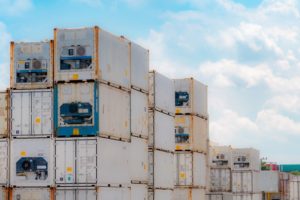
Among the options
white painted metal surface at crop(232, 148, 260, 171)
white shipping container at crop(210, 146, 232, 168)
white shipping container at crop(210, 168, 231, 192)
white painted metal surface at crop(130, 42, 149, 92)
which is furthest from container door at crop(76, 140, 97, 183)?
white painted metal surface at crop(232, 148, 260, 171)

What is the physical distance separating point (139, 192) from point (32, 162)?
489cm

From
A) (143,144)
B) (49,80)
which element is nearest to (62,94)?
(49,80)

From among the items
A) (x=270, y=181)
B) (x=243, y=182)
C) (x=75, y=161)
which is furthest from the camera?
(x=270, y=181)

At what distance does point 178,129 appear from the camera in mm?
36125

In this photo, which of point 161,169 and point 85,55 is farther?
point 161,169

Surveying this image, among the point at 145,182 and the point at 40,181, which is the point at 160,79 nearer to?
the point at 145,182

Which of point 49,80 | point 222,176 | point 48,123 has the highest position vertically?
point 49,80

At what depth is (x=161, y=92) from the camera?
31.4 m

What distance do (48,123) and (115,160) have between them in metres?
2.84

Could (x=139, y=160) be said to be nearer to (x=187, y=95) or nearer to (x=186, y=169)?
(x=186, y=169)

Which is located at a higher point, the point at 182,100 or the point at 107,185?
the point at 182,100

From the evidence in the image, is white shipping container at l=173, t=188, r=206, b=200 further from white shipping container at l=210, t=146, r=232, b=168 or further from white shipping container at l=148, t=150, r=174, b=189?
white shipping container at l=210, t=146, r=232, b=168

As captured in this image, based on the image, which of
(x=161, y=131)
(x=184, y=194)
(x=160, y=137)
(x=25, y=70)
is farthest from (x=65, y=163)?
(x=184, y=194)

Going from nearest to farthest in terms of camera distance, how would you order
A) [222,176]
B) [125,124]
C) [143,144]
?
[125,124]
[143,144]
[222,176]
